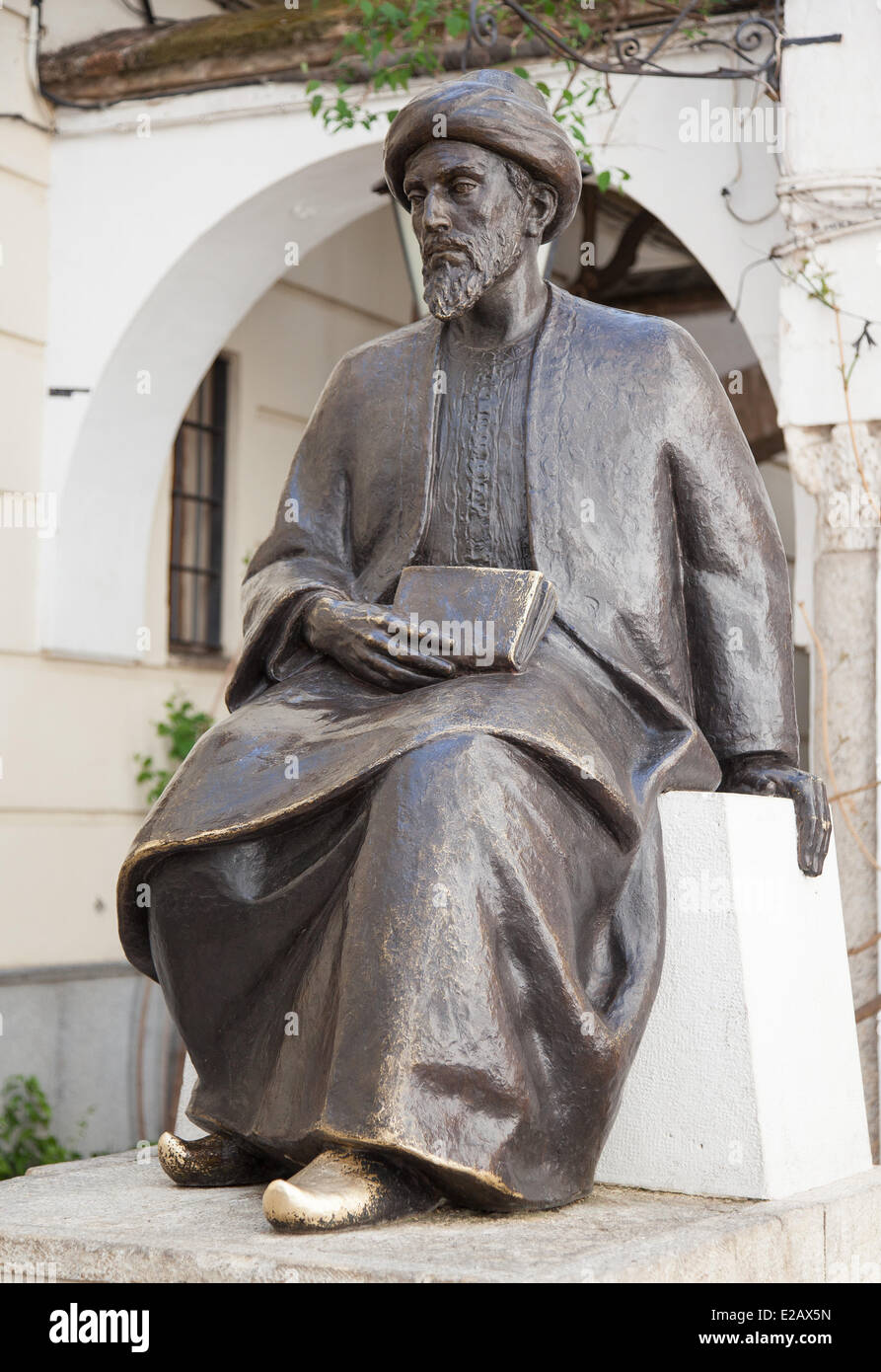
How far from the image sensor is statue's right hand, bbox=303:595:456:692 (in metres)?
2.78

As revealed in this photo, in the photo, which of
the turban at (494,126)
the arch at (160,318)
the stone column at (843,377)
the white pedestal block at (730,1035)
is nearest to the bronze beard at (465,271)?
the turban at (494,126)

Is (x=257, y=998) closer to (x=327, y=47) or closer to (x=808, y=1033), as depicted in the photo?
(x=808, y=1033)

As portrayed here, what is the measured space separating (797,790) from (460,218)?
1.11 meters

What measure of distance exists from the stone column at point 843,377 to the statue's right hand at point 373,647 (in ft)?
8.59

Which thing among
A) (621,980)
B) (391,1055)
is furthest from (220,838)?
(621,980)

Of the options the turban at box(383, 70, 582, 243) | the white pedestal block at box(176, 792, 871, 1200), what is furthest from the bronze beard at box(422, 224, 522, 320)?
the white pedestal block at box(176, 792, 871, 1200)

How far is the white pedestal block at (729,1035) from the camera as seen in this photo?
282cm

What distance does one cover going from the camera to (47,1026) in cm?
668

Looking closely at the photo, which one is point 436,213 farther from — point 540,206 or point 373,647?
point 373,647

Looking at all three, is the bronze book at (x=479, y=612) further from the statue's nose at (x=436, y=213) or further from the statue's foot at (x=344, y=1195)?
the statue's foot at (x=344, y=1195)

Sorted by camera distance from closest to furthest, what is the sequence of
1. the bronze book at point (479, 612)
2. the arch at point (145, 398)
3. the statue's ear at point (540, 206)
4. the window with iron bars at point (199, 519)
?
1. the bronze book at point (479, 612)
2. the statue's ear at point (540, 206)
3. the arch at point (145, 398)
4. the window with iron bars at point (199, 519)

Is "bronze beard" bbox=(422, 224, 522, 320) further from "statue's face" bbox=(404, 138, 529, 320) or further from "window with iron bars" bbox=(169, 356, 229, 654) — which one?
"window with iron bars" bbox=(169, 356, 229, 654)

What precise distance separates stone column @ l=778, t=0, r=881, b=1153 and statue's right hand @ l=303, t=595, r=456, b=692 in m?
2.62

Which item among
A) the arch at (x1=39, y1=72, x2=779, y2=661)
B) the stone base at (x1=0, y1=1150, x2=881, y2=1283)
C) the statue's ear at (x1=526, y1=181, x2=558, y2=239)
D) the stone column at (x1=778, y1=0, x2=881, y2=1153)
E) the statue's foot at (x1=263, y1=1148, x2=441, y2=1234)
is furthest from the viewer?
the arch at (x1=39, y1=72, x2=779, y2=661)
